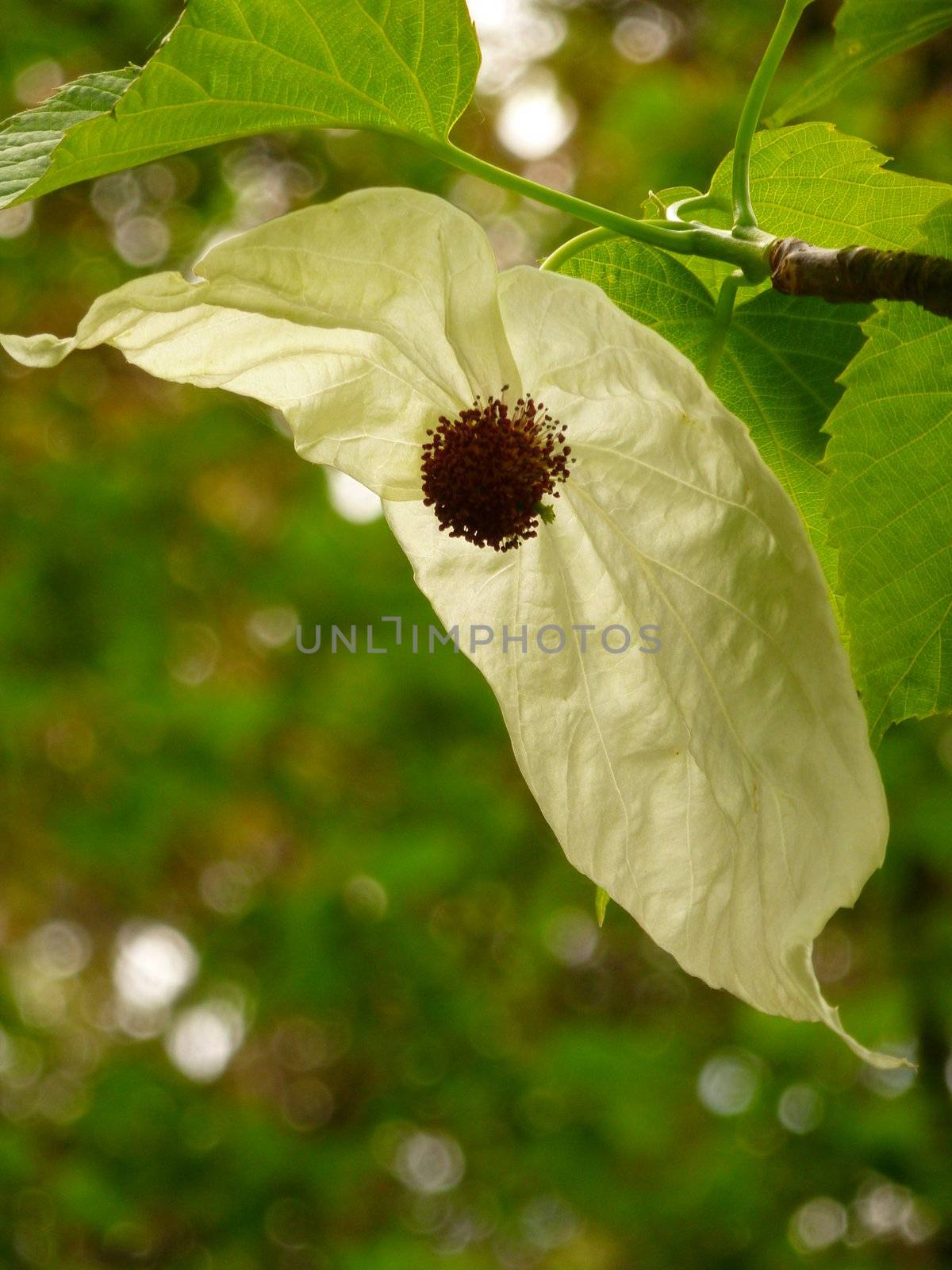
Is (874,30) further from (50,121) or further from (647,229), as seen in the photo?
(50,121)

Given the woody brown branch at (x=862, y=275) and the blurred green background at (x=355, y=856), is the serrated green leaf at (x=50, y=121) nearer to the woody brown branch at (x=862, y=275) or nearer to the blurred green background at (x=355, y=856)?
the woody brown branch at (x=862, y=275)

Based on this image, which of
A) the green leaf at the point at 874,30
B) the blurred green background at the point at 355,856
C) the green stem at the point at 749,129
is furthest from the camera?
the blurred green background at the point at 355,856

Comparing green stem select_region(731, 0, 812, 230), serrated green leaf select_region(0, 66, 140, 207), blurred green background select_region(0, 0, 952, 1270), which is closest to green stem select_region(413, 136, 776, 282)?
green stem select_region(731, 0, 812, 230)

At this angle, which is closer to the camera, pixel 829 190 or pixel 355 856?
pixel 829 190

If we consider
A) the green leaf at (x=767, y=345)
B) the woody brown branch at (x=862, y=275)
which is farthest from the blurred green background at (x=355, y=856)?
the woody brown branch at (x=862, y=275)

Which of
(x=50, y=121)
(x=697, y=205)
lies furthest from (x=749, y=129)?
(x=50, y=121)
